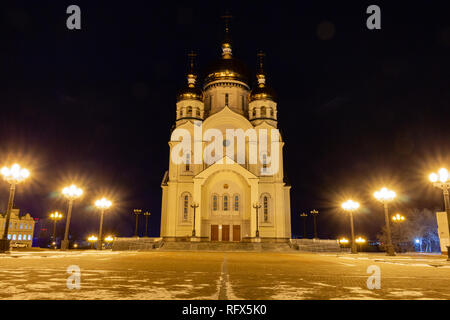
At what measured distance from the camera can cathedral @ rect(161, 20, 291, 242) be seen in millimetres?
35594

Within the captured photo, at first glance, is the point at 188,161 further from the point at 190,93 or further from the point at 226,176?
the point at 190,93

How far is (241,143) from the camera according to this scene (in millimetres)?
39375

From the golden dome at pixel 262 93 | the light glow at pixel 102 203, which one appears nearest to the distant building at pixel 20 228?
the light glow at pixel 102 203

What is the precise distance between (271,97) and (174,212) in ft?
65.2

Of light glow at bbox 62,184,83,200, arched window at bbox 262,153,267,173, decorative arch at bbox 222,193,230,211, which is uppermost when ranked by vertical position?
arched window at bbox 262,153,267,173

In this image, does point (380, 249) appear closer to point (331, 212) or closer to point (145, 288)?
point (331, 212)

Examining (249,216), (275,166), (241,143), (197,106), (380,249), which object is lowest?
(380,249)

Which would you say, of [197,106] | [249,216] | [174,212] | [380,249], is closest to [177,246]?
[174,212]

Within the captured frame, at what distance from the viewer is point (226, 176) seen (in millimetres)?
37000

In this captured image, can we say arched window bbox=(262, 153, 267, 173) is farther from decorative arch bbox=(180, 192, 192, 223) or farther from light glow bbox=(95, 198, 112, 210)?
light glow bbox=(95, 198, 112, 210)

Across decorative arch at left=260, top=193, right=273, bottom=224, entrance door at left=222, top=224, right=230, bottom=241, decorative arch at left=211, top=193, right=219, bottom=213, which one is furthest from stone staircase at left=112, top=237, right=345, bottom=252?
decorative arch at left=211, top=193, right=219, bottom=213

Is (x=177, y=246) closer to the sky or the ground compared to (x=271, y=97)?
closer to the ground

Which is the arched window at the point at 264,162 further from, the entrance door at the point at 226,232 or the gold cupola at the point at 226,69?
the gold cupola at the point at 226,69

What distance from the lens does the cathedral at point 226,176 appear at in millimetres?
35594
